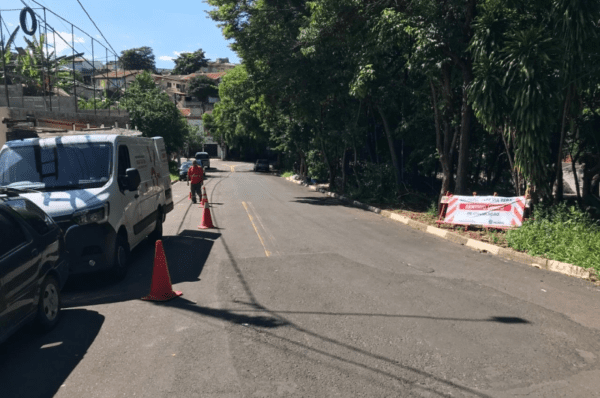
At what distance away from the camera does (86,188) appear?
816 cm

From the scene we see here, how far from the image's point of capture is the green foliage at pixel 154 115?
43969 mm

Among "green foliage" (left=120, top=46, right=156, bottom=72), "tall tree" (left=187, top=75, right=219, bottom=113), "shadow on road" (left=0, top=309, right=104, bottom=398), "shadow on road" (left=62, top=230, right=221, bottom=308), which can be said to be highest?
"green foliage" (left=120, top=46, right=156, bottom=72)

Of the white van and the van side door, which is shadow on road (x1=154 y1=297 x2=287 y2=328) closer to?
the white van

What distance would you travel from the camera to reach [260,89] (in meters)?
26.2

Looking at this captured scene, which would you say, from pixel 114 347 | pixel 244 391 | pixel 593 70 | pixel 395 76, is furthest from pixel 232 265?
pixel 395 76

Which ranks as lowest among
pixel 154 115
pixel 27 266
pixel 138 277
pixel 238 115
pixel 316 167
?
pixel 138 277

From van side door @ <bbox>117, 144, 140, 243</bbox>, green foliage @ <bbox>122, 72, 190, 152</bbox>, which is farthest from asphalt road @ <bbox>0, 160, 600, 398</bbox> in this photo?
green foliage @ <bbox>122, 72, 190, 152</bbox>

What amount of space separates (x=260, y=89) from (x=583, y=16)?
17998 mm

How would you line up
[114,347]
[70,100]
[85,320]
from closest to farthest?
[114,347] → [85,320] → [70,100]

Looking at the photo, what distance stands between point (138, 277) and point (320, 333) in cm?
408

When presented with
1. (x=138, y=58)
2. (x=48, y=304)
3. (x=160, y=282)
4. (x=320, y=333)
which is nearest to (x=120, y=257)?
(x=160, y=282)

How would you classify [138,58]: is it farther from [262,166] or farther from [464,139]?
[464,139]

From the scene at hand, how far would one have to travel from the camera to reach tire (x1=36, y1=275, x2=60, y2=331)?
226 inches

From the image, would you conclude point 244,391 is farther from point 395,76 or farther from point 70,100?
point 70,100
